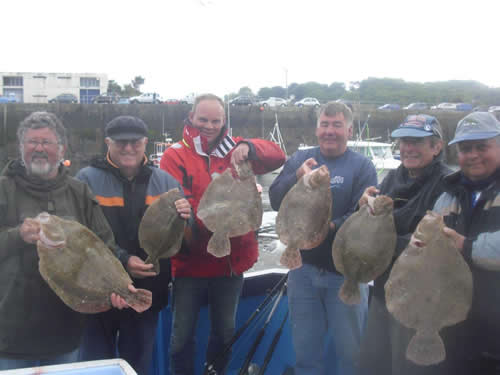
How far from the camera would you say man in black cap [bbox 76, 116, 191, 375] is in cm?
315

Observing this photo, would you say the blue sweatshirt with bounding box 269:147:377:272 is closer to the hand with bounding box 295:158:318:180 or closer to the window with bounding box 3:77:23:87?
the hand with bounding box 295:158:318:180

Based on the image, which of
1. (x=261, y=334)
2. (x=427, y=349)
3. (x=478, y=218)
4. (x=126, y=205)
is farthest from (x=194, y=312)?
(x=478, y=218)

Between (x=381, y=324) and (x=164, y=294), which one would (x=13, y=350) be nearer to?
(x=164, y=294)

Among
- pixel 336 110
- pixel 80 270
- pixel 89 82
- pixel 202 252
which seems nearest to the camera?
pixel 80 270

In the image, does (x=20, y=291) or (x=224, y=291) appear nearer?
(x=20, y=291)

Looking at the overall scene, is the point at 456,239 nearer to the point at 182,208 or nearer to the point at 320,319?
the point at 320,319

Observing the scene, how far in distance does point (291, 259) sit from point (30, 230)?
1598 mm

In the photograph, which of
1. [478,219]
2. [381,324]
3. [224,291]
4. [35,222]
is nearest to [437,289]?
[478,219]

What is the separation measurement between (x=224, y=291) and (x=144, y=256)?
0.79 metres

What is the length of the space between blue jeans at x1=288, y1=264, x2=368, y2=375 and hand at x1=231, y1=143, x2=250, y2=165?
1010 millimetres

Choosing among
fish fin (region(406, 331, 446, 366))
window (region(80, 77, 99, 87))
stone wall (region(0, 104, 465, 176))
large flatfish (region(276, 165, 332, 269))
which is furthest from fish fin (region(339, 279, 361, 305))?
window (region(80, 77, 99, 87))

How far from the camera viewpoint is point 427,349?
2.33 metres

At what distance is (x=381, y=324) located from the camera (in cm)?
296

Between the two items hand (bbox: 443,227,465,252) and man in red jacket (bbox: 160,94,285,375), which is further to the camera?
man in red jacket (bbox: 160,94,285,375)
